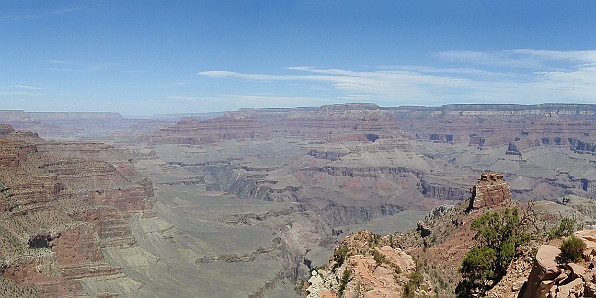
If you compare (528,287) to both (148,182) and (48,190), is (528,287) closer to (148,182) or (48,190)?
(48,190)

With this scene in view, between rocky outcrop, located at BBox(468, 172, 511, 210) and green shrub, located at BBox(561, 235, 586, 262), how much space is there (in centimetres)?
3092

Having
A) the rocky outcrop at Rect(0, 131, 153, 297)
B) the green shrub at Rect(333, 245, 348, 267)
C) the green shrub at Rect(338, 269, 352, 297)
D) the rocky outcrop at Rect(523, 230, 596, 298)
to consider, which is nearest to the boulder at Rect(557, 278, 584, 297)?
the rocky outcrop at Rect(523, 230, 596, 298)

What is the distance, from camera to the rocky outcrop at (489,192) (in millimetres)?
48500

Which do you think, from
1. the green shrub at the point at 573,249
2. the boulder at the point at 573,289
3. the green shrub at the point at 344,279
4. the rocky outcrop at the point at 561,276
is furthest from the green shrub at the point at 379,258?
the boulder at the point at 573,289

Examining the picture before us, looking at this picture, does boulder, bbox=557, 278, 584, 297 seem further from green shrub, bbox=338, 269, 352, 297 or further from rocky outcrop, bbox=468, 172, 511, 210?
rocky outcrop, bbox=468, 172, 511, 210

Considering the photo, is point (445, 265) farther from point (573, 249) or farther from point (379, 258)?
point (573, 249)

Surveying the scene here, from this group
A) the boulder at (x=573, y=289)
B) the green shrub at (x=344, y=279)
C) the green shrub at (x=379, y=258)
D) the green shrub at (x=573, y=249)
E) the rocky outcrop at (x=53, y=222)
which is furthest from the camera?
the rocky outcrop at (x=53, y=222)

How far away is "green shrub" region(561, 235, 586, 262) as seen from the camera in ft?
57.8

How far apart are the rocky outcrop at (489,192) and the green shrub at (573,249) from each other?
30.9 m

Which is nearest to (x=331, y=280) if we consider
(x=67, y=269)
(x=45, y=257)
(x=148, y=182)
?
(x=45, y=257)

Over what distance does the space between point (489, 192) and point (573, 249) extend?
32.8 meters

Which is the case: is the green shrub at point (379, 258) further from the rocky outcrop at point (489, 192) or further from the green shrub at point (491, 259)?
the rocky outcrop at point (489, 192)

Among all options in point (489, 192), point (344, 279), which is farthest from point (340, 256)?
point (489, 192)

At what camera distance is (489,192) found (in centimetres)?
4916
